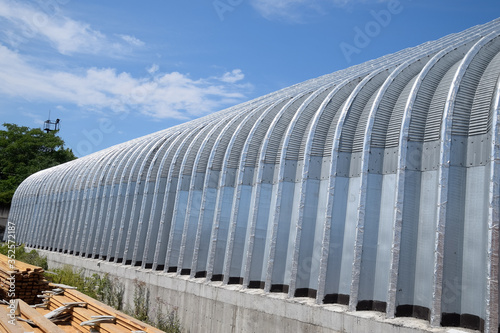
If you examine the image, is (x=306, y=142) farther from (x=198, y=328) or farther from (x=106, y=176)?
(x=106, y=176)

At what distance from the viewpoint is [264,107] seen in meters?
20.1

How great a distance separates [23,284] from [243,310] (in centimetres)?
935

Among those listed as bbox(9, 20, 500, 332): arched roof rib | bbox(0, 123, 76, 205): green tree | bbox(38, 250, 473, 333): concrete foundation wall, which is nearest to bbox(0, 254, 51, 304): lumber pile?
bbox(38, 250, 473, 333): concrete foundation wall

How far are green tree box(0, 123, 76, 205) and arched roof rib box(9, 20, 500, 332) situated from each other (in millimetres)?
53595

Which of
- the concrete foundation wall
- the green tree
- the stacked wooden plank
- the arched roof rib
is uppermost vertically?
the green tree

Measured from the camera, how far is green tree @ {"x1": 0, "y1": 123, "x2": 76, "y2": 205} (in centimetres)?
6911

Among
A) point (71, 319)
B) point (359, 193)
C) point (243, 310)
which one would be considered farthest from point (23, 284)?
point (359, 193)

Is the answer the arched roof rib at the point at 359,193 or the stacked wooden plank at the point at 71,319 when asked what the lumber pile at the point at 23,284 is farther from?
the arched roof rib at the point at 359,193

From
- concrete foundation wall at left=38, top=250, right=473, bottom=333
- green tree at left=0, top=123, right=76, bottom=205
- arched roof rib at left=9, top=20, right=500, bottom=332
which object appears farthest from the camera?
green tree at left=0, top=123, right=76, bottom=205

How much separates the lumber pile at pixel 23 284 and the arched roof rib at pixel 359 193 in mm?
4324

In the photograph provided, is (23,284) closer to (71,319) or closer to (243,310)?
(71,319)

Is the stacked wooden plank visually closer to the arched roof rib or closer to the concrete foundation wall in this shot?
the concrete foundation wall

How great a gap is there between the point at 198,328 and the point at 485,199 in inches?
405

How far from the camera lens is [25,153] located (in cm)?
7450
